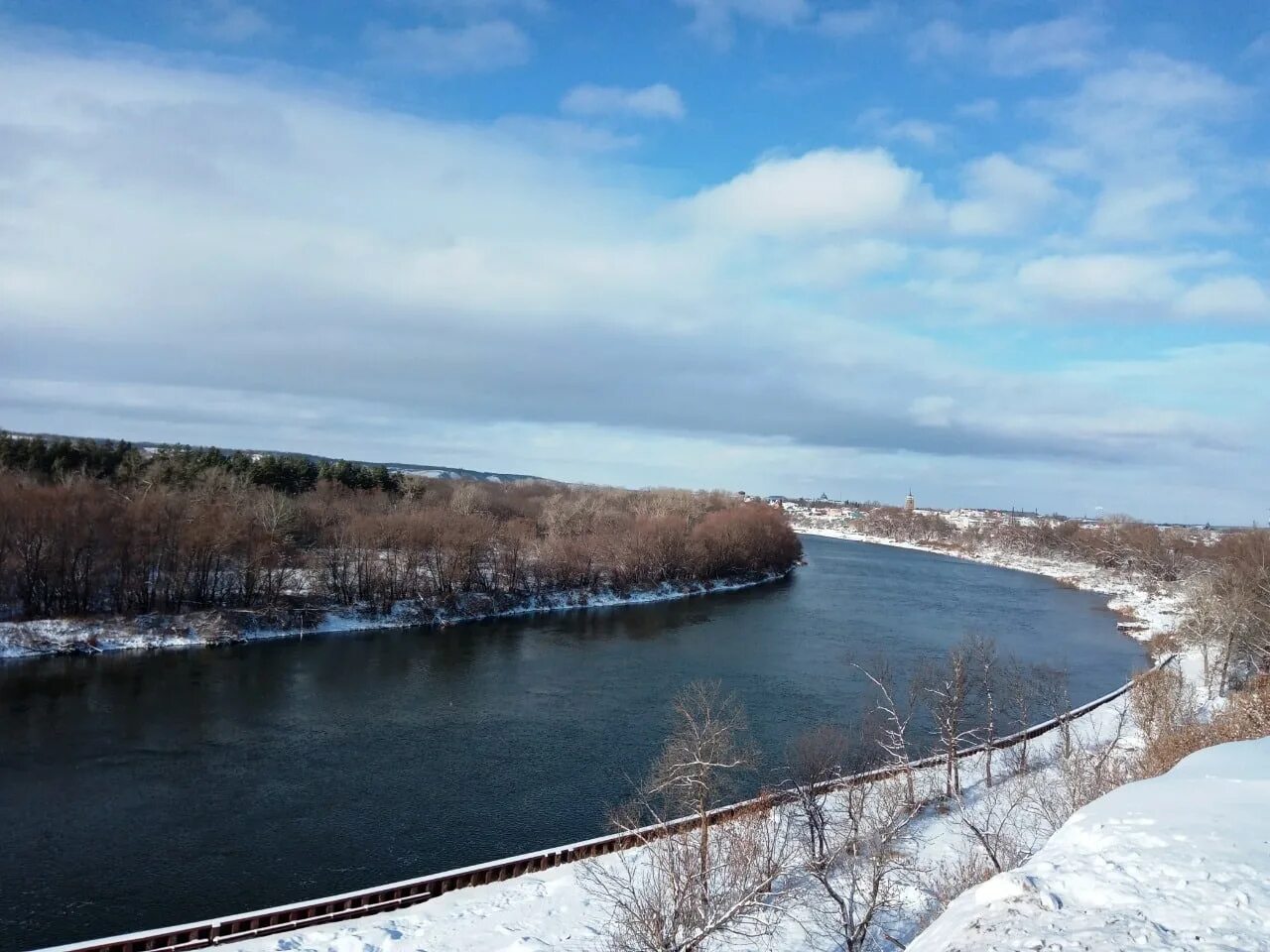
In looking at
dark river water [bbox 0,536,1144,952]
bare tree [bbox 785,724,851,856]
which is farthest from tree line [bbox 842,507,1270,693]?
bare tree [bbox 785,724,851,856]

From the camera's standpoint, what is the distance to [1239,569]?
40.7 meters

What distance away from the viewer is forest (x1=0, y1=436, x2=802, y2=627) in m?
32.8

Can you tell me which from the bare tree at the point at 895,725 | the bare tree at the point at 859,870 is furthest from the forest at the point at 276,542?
the bare tree at the point at 859,870

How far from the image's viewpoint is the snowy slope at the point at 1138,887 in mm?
5055

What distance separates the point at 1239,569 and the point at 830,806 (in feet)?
116

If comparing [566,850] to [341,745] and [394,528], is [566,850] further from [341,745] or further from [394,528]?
[394,528]

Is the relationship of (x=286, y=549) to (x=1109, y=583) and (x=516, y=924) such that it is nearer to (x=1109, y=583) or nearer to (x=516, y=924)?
(x=516, y=924)

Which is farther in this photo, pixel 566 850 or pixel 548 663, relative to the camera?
pixel 548 663

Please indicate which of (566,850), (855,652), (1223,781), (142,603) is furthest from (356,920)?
(142,603)

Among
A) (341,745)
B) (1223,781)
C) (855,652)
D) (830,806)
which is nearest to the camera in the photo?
(1223,781)

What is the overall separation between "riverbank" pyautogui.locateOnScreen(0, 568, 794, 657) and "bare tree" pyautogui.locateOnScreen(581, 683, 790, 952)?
2212 cm

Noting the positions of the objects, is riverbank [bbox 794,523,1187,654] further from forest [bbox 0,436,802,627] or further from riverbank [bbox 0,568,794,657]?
riverbank [bbox 0,568,794,657]

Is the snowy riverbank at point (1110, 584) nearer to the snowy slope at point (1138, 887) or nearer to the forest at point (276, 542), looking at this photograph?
the forest at point (276, 542)

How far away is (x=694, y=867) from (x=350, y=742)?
43.2ft
